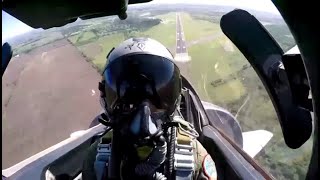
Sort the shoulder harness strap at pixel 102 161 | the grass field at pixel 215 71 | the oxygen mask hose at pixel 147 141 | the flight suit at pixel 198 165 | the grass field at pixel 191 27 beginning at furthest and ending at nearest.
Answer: the grass field at pixel 215 71, the grass field at pixel 191 27, the flight suit at pixel 198 165, the shoulder harness strap at pixel 102 161, the oxygen mask hose at pixel 147 141

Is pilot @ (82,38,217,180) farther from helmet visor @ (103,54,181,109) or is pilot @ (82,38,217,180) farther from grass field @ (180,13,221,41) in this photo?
grass field @ (180,13,221,41)

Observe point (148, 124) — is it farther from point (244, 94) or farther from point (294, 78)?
point (244, 94)

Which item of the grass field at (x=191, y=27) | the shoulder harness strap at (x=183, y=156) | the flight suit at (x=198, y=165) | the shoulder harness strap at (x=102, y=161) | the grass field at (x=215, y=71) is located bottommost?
the grass field at (x=215, y=71)

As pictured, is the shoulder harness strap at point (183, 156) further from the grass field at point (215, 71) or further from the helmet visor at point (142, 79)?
the grass field at point (215, 71)

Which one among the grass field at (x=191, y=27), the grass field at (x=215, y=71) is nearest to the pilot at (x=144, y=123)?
the grass field at (x=191, y=27)

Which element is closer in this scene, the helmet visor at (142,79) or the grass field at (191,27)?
the helmet visor at (142,79)

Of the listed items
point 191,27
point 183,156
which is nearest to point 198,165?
point 183,156

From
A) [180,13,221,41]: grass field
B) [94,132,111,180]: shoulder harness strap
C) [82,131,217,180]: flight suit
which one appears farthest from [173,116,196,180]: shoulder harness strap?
[180,13,221,41]: grass field

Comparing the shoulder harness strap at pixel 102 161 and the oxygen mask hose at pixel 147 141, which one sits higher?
the oxygen mask hose at pixel 147 141
